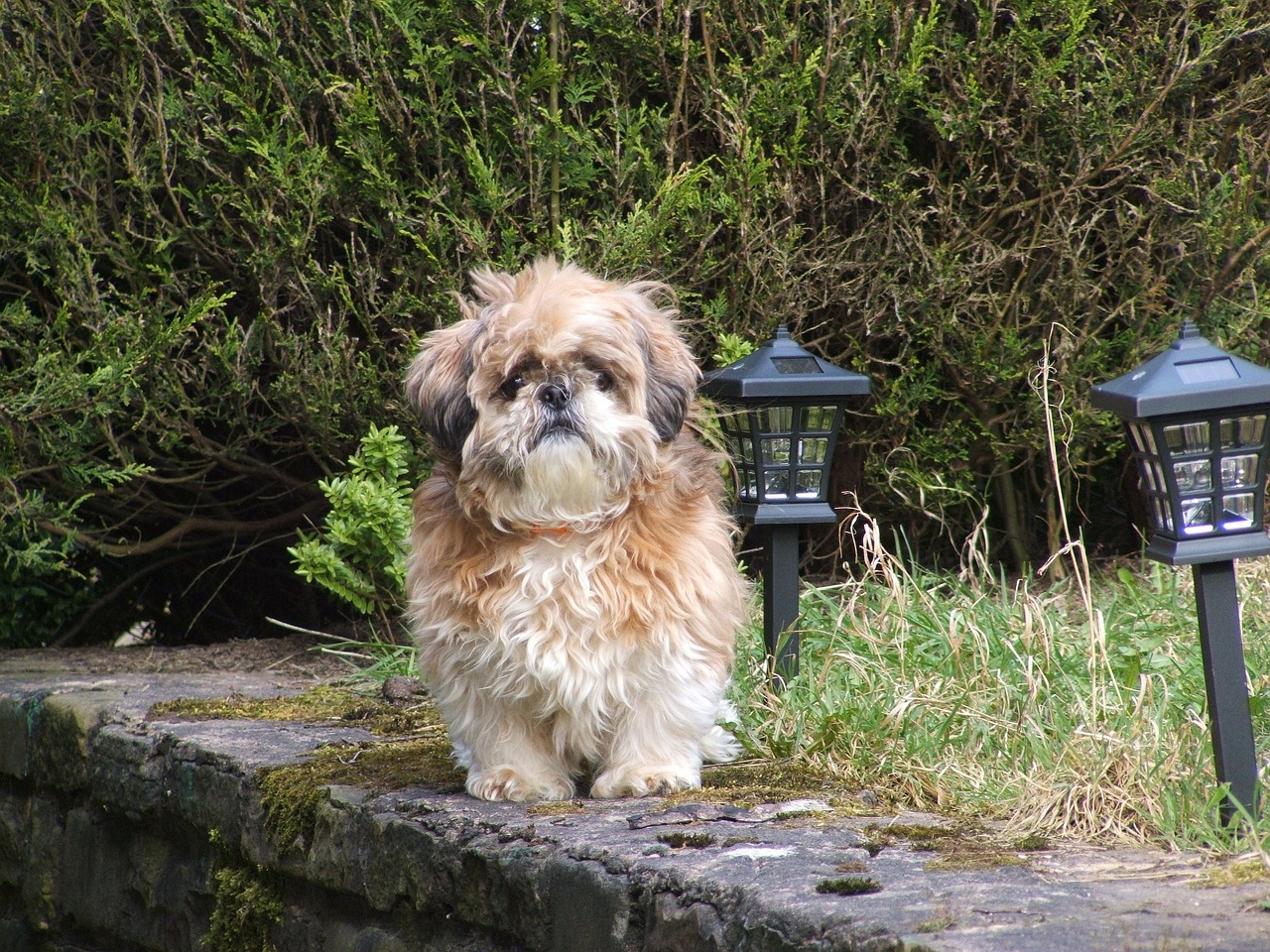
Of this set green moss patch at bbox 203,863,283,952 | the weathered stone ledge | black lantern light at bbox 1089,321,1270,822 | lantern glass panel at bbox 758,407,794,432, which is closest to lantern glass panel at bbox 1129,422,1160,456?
black lantern light at bbox 1089,321,1270,822

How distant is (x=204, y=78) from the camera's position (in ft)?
16.1

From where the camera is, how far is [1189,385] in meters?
2.65

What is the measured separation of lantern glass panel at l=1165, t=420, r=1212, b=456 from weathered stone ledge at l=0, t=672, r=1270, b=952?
77cm

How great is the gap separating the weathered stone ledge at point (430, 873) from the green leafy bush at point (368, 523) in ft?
1.53

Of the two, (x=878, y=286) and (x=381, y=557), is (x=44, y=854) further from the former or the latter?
(x=878, y=286)

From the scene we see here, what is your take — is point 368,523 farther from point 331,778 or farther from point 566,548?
point 566,548

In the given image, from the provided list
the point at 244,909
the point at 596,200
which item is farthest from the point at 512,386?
the point at 596,200

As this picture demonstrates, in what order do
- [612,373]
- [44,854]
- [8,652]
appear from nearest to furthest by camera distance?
[612,373] → [44,854] → [8,652]

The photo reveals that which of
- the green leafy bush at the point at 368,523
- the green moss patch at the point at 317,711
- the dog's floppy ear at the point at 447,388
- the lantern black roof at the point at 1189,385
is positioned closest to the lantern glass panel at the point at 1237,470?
the lantern black roof at the point at 1189,385

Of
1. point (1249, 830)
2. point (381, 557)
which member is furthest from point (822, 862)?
point (381, 557)

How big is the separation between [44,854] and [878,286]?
11.9 feet

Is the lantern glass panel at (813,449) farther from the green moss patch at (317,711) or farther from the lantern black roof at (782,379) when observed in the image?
the green moss patch at (317,711)

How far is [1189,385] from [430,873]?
1.93 meters

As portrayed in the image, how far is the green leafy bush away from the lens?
4.88 m
